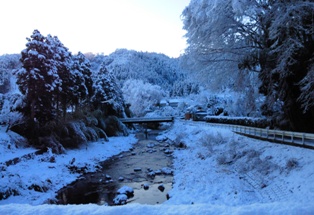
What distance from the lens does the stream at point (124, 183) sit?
530 inches

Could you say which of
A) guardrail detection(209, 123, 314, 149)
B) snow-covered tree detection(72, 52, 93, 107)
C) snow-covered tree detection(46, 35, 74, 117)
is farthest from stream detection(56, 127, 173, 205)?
snow-covered tree detection(72, 52, 93, 107)

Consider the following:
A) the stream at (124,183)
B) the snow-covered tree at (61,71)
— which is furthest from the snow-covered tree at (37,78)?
the stream at (124,183)

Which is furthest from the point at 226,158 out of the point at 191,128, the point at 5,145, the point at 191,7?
the point at 191,128

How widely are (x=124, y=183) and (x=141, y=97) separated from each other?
198 ft

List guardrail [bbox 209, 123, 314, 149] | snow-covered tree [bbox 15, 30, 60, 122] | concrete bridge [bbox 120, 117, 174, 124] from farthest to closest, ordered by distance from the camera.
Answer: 1. concrete bridge [bbox 120, 117, 174, 124]
2. snow-covered tree [bbox 15, 30, 60, 122]
3. guardrail [bbox 209, 123, 314, 149]

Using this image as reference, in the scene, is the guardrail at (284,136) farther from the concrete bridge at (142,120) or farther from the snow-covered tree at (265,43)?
the concrete bridge at (142,120)

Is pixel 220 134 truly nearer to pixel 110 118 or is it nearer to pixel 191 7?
pixel 191 7

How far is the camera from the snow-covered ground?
4938mm

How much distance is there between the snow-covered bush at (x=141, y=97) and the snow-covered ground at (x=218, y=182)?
5094 centimetres

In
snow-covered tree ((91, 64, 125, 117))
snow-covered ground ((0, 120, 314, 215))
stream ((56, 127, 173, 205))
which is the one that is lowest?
stream ((56, 127, 173, 205))

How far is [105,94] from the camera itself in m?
43.1

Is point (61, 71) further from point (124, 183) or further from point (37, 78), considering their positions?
point (124, 183)

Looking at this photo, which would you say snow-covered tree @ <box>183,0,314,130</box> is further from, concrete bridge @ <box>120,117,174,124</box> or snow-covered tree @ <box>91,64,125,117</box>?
concrete bridge @ <box>120,117,174,124</box>

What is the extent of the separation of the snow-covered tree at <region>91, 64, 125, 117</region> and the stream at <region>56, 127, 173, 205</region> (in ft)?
65.4
